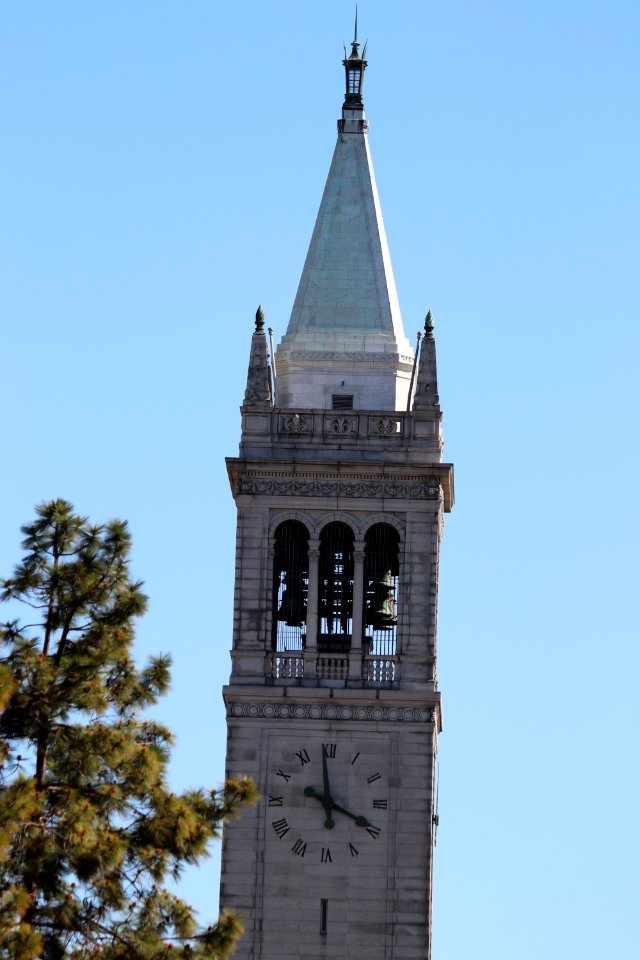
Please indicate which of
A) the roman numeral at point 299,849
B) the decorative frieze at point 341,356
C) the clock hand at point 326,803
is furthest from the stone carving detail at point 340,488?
the roman numeral at point 299,849

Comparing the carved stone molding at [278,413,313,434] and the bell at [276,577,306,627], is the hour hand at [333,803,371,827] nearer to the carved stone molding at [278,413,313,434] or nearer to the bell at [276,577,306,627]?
the bell at [276,577,306,627]

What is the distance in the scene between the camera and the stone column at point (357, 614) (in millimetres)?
75125

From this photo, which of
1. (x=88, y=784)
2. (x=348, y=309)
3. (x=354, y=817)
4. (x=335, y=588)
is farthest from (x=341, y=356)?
(x=88, y=784)

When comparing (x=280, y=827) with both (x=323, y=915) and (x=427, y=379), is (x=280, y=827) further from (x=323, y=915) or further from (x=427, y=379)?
(x=427, y=379)

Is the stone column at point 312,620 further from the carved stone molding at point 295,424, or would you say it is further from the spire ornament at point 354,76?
the spire ornament at point 354,76

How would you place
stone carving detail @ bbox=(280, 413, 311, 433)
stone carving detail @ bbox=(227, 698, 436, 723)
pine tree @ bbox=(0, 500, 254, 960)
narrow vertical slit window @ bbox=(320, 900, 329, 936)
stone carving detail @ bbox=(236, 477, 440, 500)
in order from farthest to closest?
1. stone carving detail @ bbox=(280, 413, 311, 433)
2. stone carving detail @ bbox=(236, 477, 440, 500)
3. stone carving detail @ bbox=(227, 698, 436, 723)
4. narrow vertical slit window @ bbox=(320, 900, 329, 936)
5. pine tree @ bbox=(0, 500, 254, 960)

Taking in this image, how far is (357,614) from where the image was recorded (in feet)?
247

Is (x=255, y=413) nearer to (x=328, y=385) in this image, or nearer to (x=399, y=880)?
(x=328, y=385)

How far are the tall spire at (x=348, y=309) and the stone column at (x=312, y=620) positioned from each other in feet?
13.4

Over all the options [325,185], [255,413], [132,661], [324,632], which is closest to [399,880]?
[324,632]

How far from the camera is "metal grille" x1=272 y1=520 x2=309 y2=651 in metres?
75.8

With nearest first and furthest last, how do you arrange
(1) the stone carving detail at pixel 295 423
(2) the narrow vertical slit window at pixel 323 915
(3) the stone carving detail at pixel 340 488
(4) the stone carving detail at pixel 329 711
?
1. (2) the narrow vertical slit window at pixel 323 915
2. (4) the stone carving detail at pixel 329 711
3. (3) the stone carving detail at pixel 340 488
4. (1) the stone carving detail at pixel 295 423

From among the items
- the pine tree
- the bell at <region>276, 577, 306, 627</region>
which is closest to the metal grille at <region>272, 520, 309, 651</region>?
the bell at <region>276, 577, 306, 627</region>

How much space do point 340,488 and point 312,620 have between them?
3158 millimetres
